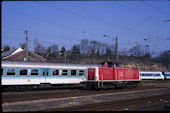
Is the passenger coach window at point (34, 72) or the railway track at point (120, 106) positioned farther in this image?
the passenger coach window at point (34, 72)

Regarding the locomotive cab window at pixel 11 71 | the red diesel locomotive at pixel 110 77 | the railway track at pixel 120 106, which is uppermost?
the locomotive cab window at pixel 11 71

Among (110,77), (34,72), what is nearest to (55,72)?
(34,72)

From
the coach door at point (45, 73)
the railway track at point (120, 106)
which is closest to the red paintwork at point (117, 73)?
the coach door at point (45, 73)

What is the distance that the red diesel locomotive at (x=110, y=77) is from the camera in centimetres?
2533

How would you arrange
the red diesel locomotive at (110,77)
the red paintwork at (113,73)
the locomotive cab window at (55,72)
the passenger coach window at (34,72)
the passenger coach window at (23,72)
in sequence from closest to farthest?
the passenger coach window at (23,72), the passenger coach window at (34,72), the red diesel locomotive at (110,77), the locomotive cab window at (55,72), the red paintwork at (113,73)

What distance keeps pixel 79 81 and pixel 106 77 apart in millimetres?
3773

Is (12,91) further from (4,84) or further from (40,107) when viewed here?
(40,107)

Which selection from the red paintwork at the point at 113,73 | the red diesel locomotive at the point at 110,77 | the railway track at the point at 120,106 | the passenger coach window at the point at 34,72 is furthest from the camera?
the red paintwork at the point at 113,73

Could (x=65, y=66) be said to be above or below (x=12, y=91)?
above

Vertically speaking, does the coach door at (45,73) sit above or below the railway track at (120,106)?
above

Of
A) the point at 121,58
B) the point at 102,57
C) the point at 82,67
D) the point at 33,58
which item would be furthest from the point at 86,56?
the point at 82,67

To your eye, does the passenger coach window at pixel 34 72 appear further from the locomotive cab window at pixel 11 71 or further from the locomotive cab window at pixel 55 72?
the locomotive cab window at pixel 55 72

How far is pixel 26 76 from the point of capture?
2348 cm

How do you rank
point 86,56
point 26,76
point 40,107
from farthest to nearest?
1. point 86,56
2. point 26,76
3. point 40,107
